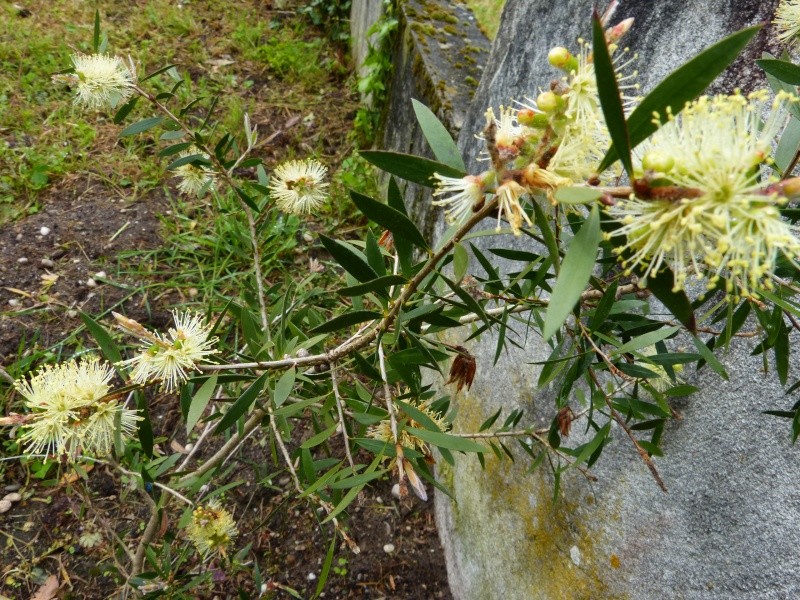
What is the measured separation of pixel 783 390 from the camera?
2.44ft

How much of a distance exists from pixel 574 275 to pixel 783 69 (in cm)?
41

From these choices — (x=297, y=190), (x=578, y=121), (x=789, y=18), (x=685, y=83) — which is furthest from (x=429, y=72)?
(x=685, y=83)

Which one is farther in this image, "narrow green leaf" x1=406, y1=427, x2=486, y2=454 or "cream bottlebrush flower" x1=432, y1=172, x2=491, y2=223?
"narrow green leaf" x1=406, y1=427, x2=486, y2=454

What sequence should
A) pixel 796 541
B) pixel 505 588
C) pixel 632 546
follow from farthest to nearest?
1. pixel 505 588
2. pixel 632 546
3. pixel 796 541

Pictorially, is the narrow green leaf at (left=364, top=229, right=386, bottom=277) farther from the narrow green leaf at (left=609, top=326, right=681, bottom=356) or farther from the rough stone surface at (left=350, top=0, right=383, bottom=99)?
the rough stone surface at (left=350, top=0, right=383, bottom=99)

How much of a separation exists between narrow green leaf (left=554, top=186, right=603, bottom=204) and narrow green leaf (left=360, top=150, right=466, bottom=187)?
0.38 ft

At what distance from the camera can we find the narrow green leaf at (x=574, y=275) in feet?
1.25

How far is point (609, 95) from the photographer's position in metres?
0.38

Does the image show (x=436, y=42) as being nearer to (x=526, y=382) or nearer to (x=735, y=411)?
(x=526, y=382)

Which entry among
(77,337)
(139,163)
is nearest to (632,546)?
(77,337)

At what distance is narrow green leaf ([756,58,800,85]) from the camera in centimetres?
58

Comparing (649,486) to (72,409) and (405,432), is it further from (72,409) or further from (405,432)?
(72,409)

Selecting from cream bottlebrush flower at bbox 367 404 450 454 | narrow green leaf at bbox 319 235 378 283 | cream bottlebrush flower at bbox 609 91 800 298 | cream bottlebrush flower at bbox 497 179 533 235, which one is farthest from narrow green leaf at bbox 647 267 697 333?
cream bottlebrush flower at bbox 367 404 450 454

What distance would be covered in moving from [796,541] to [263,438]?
4.88ft
